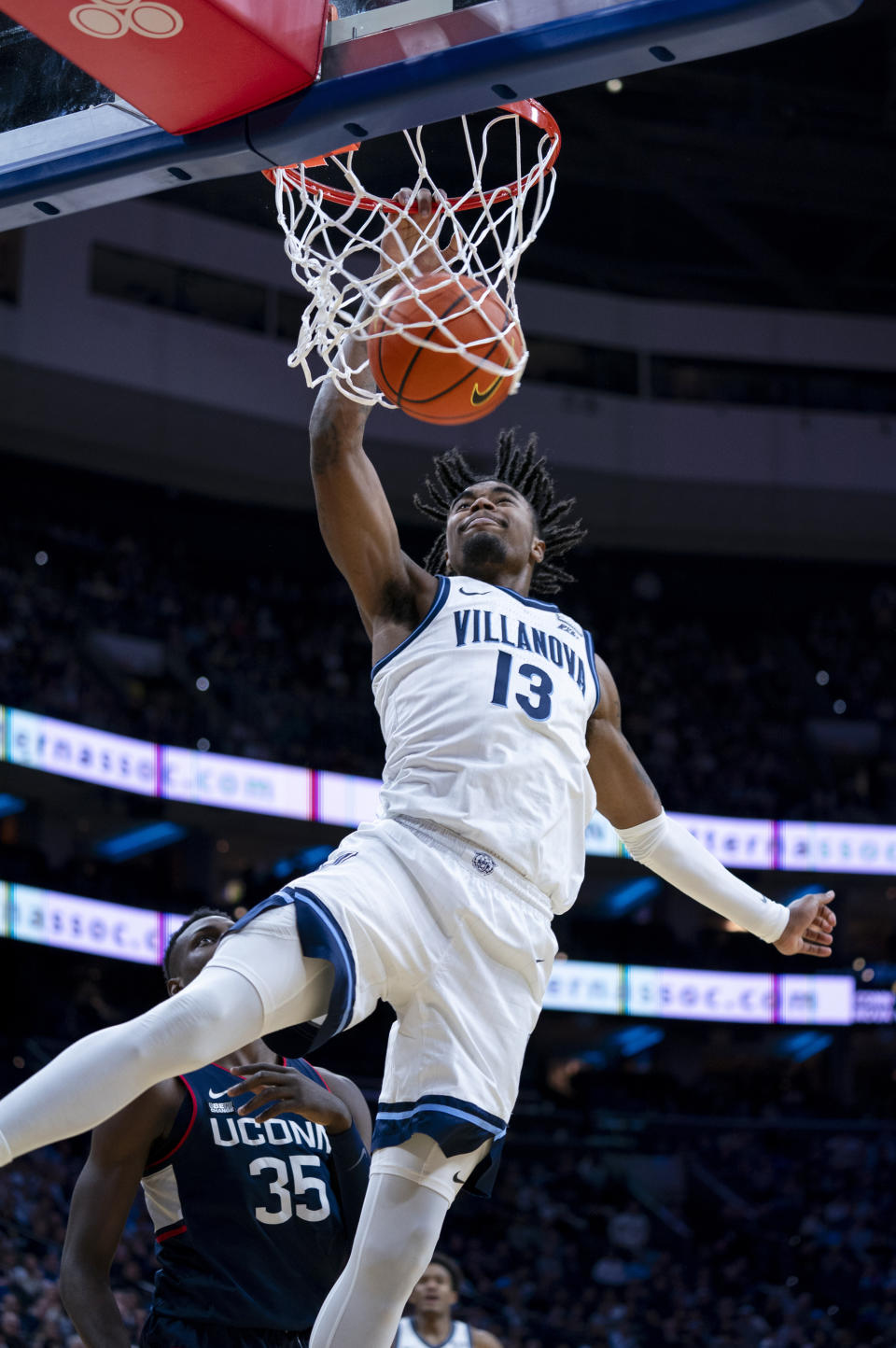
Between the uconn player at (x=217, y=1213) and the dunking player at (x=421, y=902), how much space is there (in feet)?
1.53

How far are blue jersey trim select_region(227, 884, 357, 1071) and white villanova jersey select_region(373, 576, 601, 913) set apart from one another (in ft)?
1.33

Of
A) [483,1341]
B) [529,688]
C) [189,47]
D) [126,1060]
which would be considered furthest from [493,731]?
[483,1341]

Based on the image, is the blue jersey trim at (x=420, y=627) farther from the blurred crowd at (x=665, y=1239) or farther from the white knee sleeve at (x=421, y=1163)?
the blurred crowd at (x=665, y=1239)

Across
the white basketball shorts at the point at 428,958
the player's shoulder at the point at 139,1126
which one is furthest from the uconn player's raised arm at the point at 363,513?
the player's shoulder at the point at 139,1126

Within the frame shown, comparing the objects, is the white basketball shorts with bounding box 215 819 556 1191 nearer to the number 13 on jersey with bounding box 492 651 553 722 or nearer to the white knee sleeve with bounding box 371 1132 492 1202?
the white knee sleeve with bounding box 371 1132 492 1202

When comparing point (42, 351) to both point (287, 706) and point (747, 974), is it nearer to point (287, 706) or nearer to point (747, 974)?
point (287, 706)

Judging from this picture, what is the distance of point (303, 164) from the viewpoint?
408cm

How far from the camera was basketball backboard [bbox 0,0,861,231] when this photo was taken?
10.7ft

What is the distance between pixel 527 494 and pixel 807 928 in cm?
152

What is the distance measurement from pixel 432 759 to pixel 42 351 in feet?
56.1

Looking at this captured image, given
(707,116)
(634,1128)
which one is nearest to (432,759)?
(634,1128)

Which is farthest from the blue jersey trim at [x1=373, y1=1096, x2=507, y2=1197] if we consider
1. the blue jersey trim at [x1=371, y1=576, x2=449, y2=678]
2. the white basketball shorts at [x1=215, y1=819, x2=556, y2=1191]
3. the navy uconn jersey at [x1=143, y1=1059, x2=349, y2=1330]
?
the blue jersey trim at [x1=371, y1=576, x2=449, y2=678]

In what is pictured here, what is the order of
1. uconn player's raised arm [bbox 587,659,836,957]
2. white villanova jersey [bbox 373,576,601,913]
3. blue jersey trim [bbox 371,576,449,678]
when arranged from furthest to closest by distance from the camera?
1. uconn player's raised arm [bbox 587,659,836,957]
2. blue jersey trim [bbox 371,576,449,678]
3. white villanova jersey [bbox 373,576,601,913]

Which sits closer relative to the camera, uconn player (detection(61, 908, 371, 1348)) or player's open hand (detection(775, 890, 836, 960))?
uconn player (detection(61, 908, 371, 1348))
